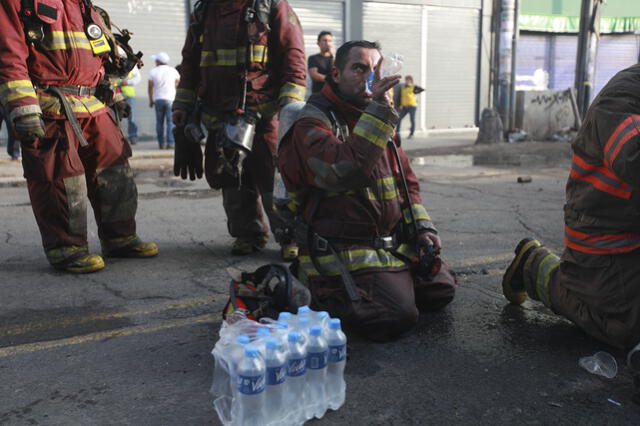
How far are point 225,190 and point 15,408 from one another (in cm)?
263

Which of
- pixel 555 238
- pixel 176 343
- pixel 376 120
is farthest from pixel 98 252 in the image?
pixel 555 238

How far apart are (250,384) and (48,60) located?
293 centimetres

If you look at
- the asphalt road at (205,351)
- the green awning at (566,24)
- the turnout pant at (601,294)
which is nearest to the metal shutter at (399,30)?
the green awning at (566,24)

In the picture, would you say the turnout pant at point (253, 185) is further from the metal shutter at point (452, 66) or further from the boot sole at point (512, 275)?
the metal shutter at point (452, 66)

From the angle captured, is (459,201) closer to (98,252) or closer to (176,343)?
(98,252)

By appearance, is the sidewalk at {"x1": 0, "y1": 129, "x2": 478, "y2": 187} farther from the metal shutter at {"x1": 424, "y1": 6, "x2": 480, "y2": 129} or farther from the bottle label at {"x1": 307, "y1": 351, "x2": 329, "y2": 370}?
the bottle label at {"x1": 307, "y1": 351, "x2": 329, "y2": 370}

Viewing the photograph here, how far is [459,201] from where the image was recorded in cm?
721

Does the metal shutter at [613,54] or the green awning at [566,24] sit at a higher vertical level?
the green awning at [566,24]

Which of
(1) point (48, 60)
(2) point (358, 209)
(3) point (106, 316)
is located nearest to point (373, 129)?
(2) point (358, 209)

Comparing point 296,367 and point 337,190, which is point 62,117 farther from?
point 296,367

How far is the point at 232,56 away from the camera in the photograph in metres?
4.61

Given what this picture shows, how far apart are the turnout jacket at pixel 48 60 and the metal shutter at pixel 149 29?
1137 centimetres

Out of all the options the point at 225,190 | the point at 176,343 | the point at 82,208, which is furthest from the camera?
the point at 225,190

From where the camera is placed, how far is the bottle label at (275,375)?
231cm
